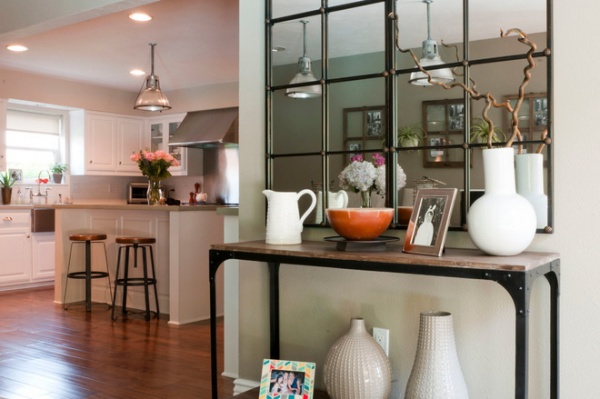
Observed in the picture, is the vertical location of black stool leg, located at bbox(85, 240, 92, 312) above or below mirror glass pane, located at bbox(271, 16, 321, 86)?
below

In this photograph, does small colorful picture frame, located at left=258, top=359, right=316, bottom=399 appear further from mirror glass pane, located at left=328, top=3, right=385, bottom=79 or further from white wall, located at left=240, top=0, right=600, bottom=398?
mirror glass pane, located at left=328, top=3, right=385, bottom=79

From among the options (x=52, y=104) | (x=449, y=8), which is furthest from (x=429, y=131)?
(x=52, y=104)

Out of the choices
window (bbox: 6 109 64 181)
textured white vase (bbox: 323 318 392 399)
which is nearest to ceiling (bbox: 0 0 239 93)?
window (bbox: 6 109 64 181)

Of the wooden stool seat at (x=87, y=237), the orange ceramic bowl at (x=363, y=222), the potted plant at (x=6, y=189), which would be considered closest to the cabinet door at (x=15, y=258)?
the potted plant at (x=6, y=189)

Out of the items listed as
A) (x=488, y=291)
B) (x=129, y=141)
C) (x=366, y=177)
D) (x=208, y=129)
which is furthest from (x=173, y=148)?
(x=488, y=291)

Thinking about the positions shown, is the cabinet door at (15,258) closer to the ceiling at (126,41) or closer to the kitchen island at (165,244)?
the kitchen island at (165,244)

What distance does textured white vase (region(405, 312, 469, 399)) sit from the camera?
6.95 ft

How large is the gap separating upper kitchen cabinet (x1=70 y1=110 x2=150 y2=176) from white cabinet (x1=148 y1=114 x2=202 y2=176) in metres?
0.14

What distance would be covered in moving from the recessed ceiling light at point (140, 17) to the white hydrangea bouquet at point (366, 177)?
294cm

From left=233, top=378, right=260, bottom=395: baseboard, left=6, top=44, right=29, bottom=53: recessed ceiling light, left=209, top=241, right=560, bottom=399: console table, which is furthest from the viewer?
left=6, top=44, right=29, bottom=53: recessed ceiling light

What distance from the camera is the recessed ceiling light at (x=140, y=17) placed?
4.82 meters

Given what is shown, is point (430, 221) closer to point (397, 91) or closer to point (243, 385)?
point (397, 91)

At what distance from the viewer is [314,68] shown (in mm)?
2723

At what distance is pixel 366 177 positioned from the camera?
256 cm
